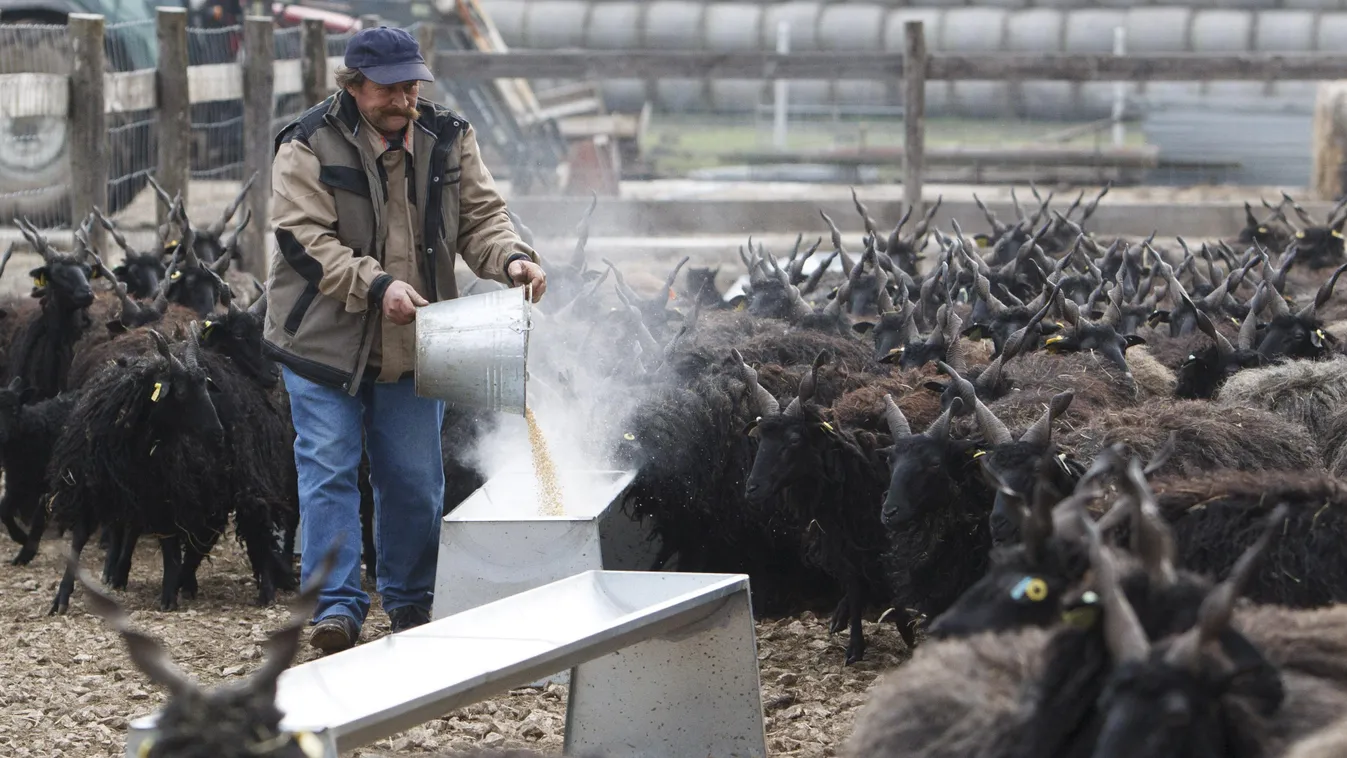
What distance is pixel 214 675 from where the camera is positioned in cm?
615

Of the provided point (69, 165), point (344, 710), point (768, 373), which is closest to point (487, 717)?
point (344, 710)

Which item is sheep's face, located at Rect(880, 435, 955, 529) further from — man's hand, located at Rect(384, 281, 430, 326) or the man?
man's hand, located at Rect(384, 281, 430, 326)

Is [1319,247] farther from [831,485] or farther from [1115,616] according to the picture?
[1115,616]

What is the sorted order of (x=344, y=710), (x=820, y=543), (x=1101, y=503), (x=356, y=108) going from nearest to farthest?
(x=344, y=710)
(x=1101, y=503)
(x=356, y=108)
(x=820, y=543)

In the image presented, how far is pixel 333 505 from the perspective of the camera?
6.04m

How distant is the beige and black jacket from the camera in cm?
583

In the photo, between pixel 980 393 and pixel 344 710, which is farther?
pixel 980 393

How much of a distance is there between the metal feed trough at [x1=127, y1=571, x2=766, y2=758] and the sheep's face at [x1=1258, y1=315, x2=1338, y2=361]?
13.9 ft

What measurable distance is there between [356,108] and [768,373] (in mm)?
2528

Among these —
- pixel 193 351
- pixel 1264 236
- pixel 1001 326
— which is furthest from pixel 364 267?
pixel 1264 236

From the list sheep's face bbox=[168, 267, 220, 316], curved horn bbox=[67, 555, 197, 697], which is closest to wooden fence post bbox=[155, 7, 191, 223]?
sheep's face bbox=[168, 267, 220, 316]

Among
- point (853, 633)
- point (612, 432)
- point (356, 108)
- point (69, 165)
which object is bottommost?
point (853, 633)

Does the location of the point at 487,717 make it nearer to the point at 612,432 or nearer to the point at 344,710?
the point at 344,710

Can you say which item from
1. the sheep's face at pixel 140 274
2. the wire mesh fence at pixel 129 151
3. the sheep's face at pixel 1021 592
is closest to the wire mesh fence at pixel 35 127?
the wire mesh fence at pixel 129 151
